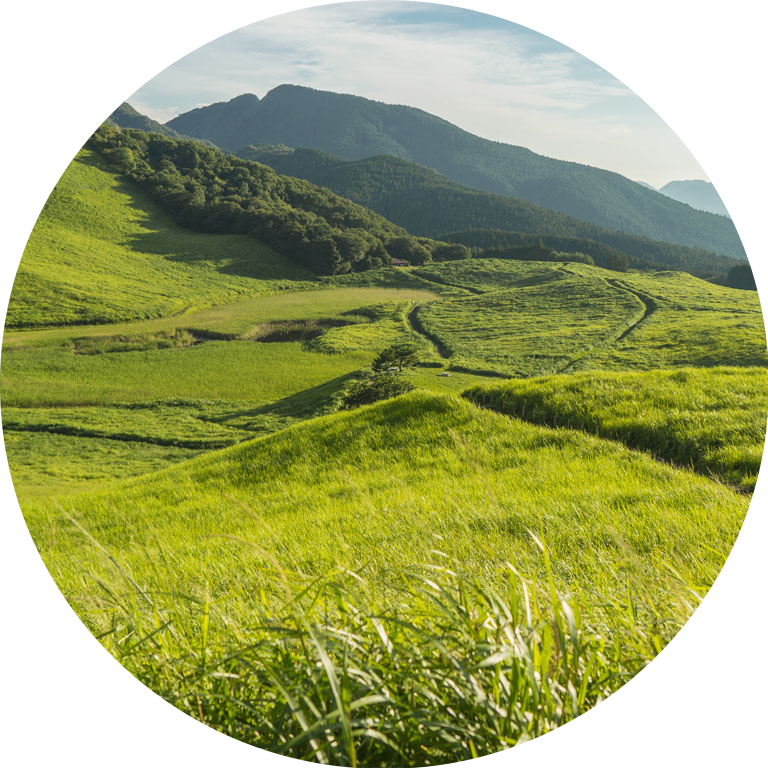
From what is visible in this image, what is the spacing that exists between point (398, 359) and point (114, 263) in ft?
63.5

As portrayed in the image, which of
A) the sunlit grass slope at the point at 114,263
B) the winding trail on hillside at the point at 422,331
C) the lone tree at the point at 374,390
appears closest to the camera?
the sunlit grass slope at the point at 114,263

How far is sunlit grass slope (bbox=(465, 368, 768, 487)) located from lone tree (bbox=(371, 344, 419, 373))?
39.6 feet

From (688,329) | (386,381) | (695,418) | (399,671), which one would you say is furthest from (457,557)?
(386,381)

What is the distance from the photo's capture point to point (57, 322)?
41.4ft

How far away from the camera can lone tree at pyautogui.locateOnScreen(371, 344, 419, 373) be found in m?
15.7

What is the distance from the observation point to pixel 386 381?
A: 618 inches

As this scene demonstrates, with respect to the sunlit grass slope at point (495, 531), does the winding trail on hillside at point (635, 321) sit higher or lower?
higher

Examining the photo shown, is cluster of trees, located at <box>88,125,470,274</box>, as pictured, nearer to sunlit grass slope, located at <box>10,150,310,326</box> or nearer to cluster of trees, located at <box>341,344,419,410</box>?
sunlit grass slope, located at <box>10,150,310,326</box>

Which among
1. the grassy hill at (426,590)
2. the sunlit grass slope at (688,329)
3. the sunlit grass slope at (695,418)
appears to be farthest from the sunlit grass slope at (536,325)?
the grassy hill at (426,590)

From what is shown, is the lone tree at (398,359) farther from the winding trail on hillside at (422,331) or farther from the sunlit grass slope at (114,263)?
the sunlit grass slope at (114,263)

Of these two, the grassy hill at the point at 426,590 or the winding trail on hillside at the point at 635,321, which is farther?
the winding trail on hillside at the point at 635,321

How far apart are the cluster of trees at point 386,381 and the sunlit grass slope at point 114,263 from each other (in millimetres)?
7441

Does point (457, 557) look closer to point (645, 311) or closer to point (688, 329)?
point (688, 329)

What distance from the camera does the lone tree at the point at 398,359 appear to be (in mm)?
15672
